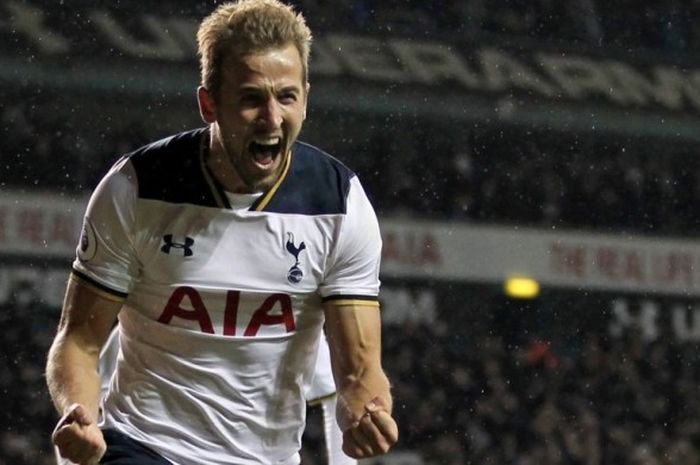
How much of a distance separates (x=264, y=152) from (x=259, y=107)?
0.06 metres

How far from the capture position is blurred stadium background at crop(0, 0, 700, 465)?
7820 mm

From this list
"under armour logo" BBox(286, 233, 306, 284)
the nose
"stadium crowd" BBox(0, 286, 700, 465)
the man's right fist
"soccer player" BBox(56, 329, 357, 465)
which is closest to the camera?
the man's right fist

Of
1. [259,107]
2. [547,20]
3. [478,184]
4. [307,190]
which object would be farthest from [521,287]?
[259,107]

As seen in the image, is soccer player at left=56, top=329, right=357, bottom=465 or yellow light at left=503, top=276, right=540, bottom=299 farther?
yellow light at left=503, top=276, right=540, bottom=299

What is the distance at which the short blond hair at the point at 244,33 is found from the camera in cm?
201

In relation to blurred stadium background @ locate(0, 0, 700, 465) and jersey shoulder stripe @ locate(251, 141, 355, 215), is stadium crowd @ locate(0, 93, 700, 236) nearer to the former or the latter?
blurred stadium background @ locate(0, 0, 700, 465)

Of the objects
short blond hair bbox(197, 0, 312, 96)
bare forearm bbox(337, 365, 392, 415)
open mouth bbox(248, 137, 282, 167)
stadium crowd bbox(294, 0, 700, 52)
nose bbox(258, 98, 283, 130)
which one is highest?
stadium crowd bbox(294, 0, 700, 52)

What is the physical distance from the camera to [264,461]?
2.15 meters

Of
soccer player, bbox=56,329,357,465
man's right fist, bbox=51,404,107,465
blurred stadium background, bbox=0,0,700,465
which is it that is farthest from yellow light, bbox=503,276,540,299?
man's right fist, bbox=51,404,107,465

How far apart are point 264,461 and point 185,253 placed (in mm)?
289

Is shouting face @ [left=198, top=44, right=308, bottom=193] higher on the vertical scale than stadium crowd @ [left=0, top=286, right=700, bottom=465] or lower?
higher

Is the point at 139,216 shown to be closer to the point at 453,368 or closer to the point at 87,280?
the point at 87,280

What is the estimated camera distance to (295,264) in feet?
6.92

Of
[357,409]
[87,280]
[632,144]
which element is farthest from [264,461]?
[632,144]
